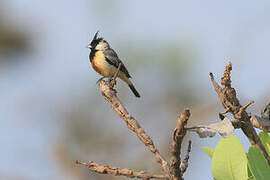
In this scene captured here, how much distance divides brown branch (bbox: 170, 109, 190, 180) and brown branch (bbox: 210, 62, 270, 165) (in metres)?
0.13

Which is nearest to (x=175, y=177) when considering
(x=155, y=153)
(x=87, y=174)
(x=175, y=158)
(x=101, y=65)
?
(x=175, y=158)

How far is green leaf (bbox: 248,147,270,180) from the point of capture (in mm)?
1139

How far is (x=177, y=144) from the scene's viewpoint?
1.06m

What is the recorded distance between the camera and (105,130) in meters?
7.14

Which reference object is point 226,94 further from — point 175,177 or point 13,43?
point 13,43

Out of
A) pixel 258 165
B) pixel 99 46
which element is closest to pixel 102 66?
pixel 99 46

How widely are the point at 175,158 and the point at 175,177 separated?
0.04 metres

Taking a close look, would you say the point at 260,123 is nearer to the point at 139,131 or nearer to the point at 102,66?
the point at 139,131

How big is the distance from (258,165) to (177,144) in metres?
0.19

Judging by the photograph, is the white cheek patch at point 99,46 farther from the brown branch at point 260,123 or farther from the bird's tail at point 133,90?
the brown branch at point 260,123

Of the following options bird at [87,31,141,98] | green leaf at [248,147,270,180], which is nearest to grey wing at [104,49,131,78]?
bird at [87,31,141,98]

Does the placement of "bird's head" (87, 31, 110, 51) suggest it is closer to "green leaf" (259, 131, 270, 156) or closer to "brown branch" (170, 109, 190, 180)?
"green leaf" (259, 131, 270, 156)

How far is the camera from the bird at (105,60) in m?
7.55

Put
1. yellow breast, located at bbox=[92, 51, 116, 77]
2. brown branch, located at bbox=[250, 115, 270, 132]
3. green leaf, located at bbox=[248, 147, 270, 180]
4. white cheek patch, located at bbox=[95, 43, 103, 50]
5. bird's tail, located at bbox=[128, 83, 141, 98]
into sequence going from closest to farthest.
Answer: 1. green leaf, located at bbox=[248, 147, 270, 180]
2. brown branch, located at bbox=[250, 115, 270, 132]
3. yellow breast, located at bbox=[92, 51, 116, 77]
4. white cheek patch, located at bbox=[95, 43, 103, 50]
5. bird's tail, located at bbox=[128, 83, 141, 98]
